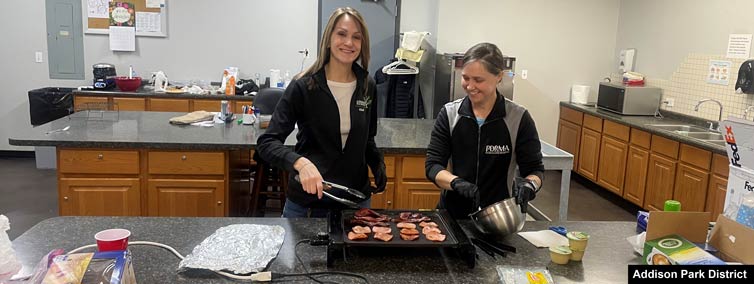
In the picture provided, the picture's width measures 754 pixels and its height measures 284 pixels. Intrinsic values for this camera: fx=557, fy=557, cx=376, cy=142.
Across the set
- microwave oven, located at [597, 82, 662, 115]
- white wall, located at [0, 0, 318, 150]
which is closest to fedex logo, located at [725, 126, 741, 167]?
microwave oven, located at [597, 82, 662, 115]

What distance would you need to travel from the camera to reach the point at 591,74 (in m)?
6.08

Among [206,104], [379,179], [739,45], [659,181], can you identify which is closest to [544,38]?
[739,45]

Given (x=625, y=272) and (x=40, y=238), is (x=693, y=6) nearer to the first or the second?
(x=625, y=272)

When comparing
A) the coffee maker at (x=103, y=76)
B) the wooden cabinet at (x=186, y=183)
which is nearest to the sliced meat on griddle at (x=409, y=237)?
the wooden cabinet at (x=186, y=183)

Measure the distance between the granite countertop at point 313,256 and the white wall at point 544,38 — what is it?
4254 mm

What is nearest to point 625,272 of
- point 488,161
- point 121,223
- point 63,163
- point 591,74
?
point 488,161

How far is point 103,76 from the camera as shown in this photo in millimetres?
5867

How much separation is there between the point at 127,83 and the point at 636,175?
16.1 ft

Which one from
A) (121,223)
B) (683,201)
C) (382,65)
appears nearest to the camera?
(121,223)

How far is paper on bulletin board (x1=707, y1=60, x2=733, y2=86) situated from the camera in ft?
14.5

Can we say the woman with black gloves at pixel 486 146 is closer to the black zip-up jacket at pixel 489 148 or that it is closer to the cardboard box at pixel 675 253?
the black zip-up jacket at pixel 489 148

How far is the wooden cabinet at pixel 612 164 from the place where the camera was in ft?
16.1

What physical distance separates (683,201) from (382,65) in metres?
3.46

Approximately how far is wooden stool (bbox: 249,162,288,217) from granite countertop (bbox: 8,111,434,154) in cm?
27
